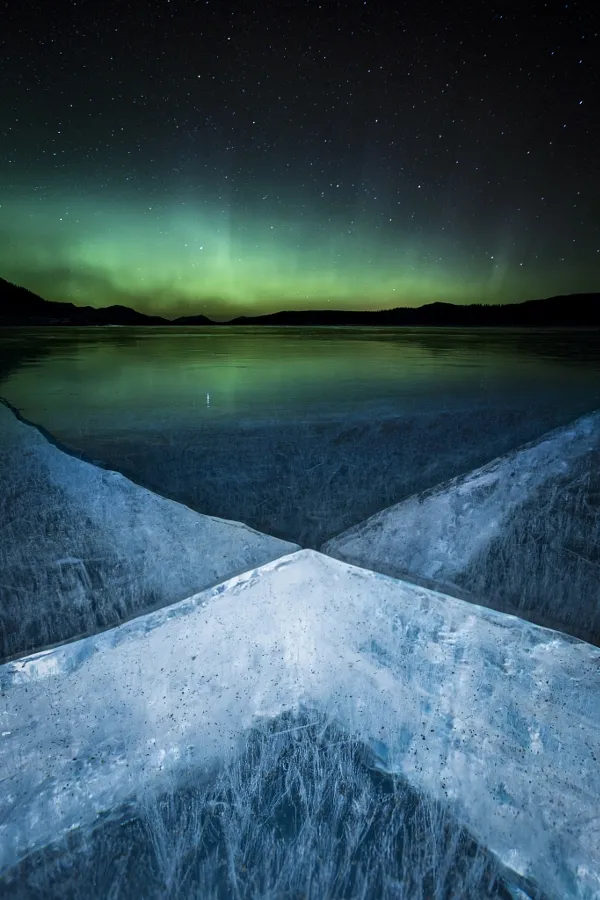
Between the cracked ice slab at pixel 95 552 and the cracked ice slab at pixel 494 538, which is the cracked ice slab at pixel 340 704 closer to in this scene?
the cracked ice slab at pixel 95 552

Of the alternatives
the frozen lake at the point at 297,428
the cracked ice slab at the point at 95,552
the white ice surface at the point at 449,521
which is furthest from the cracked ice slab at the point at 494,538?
the cracked ice slab at the point at 95,552

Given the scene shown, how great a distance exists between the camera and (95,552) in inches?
162

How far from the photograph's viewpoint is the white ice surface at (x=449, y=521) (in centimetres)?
414

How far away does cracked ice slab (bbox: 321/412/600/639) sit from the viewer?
12.1ft

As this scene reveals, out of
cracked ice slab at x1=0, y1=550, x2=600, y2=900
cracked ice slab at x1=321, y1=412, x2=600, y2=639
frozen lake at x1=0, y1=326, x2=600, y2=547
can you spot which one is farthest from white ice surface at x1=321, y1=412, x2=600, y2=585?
cracked ice slab at x1=0, y1=550, x2=600, y2=900

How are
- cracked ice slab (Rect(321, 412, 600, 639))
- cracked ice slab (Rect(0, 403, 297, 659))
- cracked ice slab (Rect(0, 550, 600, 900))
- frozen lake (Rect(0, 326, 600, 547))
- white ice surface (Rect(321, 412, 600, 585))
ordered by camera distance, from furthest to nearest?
1. frozen lake (Rect(0, 326, 600, 547))
2. white ice surface (Rect(321, 412, 600, 585))
3. cracked ice slab (Rect(321, 412, 600, 639))
4. cracked ice slab (Rect(0, 403, 297, 659))
5. cracked ice slab (Rect(0, 550, 600, 900))

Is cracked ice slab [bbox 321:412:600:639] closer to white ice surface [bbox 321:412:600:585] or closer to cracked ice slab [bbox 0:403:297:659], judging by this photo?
white ice surface [bbox 321:412:600:585]

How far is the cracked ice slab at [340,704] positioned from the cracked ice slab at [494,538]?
1.51 feet

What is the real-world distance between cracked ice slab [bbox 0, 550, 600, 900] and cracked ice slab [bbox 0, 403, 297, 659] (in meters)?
0.35

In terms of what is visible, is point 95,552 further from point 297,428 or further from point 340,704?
point 297,428

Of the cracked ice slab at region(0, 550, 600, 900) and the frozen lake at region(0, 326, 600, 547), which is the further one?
the frozen lake at region(0, 326, 600, 547)

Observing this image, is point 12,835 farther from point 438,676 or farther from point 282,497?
point 282,497

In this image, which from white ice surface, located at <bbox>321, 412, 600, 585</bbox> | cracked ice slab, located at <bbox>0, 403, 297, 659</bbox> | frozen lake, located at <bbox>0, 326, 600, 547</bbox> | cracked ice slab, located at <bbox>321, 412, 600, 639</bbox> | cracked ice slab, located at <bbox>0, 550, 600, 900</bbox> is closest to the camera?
cracked ice slab, located at <bbox>0, 550, 600, 900</bbox>

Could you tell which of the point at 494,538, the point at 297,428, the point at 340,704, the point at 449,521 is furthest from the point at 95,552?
the point at 297,428
